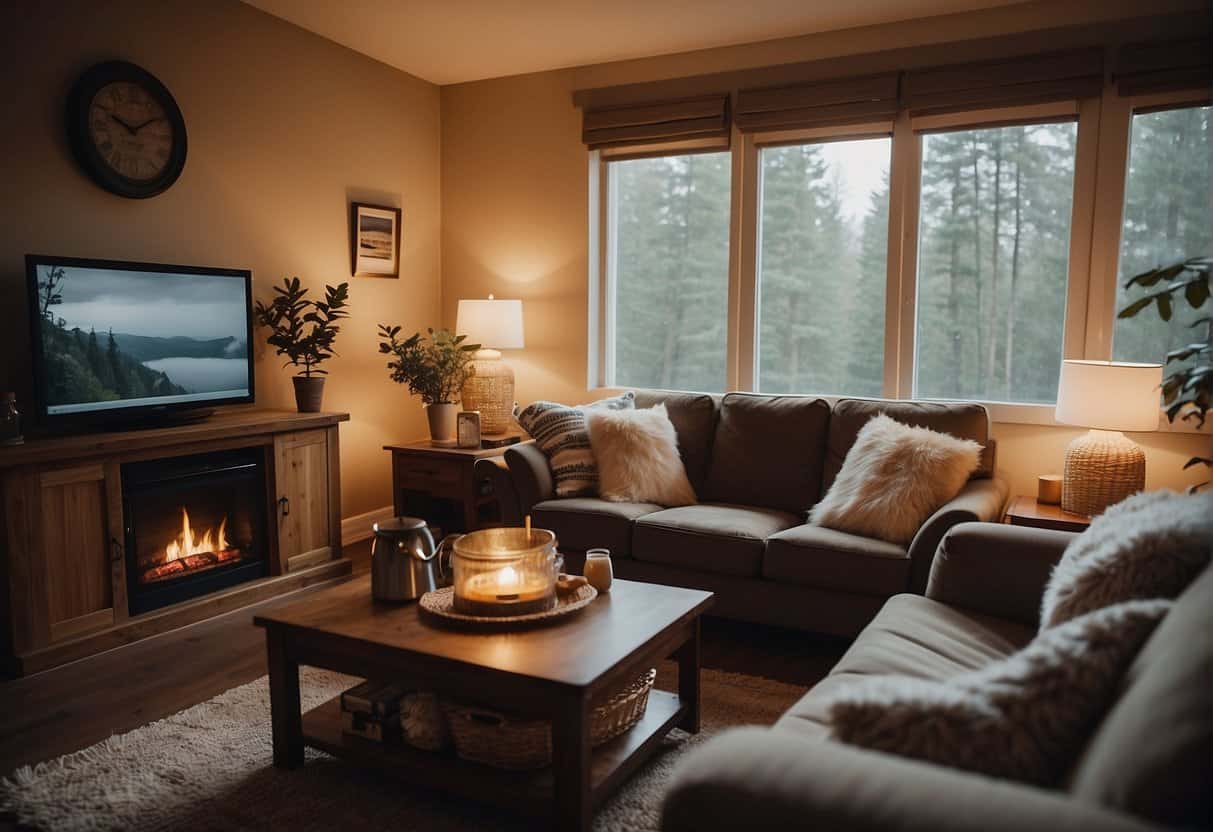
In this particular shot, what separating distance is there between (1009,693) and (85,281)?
10.5ft

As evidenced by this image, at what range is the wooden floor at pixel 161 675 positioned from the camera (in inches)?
97.4

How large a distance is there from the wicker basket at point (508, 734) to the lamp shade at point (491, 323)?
2.58 meters

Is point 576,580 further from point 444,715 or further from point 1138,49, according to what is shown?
point 1138,49

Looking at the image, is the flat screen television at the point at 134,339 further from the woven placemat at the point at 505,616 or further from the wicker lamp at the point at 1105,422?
the wicker lamp at the point at 1105,422

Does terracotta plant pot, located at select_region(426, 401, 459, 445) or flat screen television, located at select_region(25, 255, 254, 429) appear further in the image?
terracotta plant pot, located at select_region(426, 401, 459, 445)

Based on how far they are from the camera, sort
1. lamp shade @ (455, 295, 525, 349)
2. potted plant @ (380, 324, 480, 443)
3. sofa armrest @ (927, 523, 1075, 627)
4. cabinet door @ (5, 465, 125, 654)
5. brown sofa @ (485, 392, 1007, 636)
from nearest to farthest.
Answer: sofa armrest @ (927, 523, 1075, 627)
cabinet door @ (5, 465, 125, 654)
brown sofa @ (485, 392, 1007, 636)
potted plant @ (380, 324, 480, 443)
lamp shade @ (455, 295, 525, 349)

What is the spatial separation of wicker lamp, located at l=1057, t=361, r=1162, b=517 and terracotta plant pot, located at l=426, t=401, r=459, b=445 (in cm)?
275

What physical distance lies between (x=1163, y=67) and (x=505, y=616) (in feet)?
10.8

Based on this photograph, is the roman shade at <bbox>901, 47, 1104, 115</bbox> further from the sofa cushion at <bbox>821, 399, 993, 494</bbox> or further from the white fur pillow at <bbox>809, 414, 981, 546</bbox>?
the white fur pillow at <bbox>809, 414, 981, 546</bbox>

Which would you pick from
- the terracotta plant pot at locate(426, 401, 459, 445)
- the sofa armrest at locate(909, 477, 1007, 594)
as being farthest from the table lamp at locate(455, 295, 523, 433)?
the sofa armrest at locate(909, 477, 1007, 594)

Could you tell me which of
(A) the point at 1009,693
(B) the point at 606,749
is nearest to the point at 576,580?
(B) the point at 606,749

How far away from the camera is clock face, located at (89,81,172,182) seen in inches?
131

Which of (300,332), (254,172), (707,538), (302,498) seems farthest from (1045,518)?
(254,172)

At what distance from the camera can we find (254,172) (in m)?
4.01
